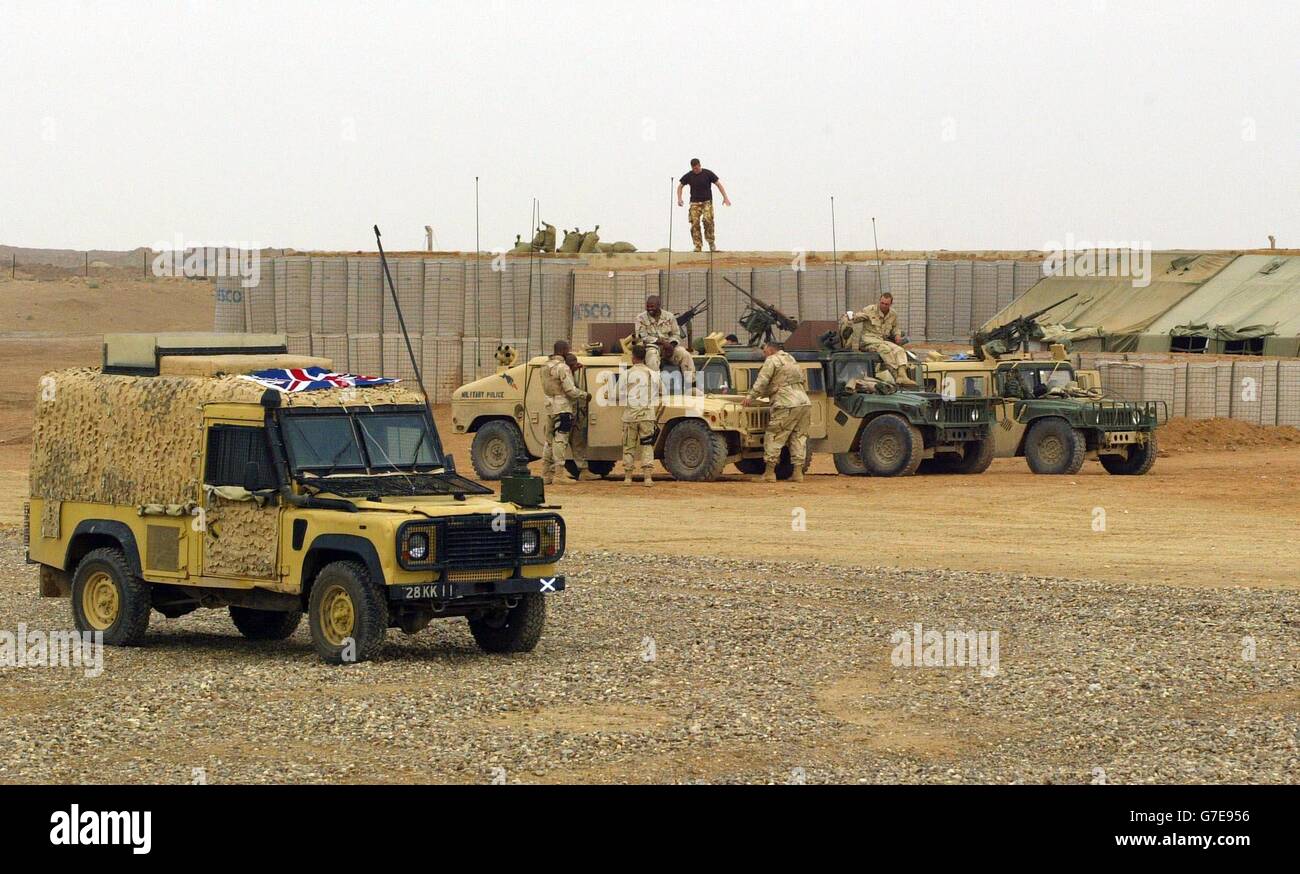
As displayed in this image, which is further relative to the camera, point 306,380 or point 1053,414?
point 1053,414

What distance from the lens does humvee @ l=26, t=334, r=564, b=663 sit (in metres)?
12.4

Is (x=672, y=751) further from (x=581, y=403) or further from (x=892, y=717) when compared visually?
(x=581, y=403)

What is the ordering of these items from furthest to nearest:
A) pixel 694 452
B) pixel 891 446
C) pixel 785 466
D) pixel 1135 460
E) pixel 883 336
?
pixel 883 336, pixel 1135 460, pixel 891 446, pixel 785 466, pixel 694 452

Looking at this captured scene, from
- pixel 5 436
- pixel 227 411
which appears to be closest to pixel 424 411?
pixel 227 411

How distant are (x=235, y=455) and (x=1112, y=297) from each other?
99.4 feet

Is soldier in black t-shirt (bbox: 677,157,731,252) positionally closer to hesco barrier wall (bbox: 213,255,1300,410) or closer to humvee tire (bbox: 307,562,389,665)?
hesco barrier wall (bbox: 213,255,1300,410)

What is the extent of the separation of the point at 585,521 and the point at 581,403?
369cm

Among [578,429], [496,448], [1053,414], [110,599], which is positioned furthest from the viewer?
[1053,414]

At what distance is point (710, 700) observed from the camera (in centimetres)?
1160

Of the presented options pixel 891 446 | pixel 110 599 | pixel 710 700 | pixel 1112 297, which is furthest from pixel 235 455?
pixel 1112 297

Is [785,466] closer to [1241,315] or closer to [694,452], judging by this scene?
[694,452]

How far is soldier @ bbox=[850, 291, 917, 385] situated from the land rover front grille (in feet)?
50.2

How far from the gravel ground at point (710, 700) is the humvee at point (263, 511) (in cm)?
36
